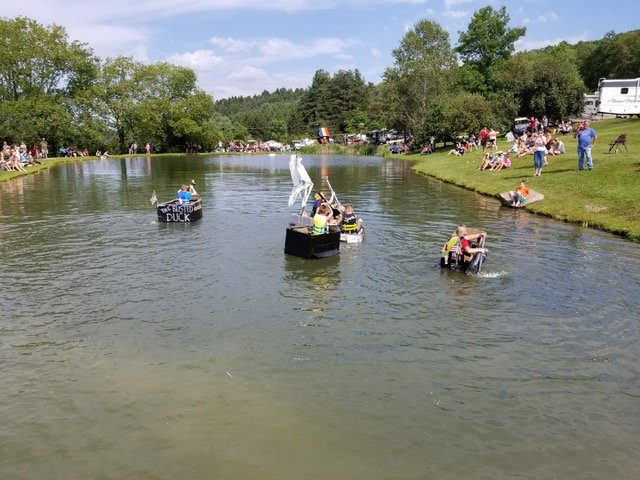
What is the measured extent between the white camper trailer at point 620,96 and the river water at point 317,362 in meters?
47.4

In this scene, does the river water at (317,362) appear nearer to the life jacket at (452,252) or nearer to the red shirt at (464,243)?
the life jacket at (452,252)

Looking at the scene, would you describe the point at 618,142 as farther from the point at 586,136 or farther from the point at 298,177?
the point at 298,177

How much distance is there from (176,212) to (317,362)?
563 inches

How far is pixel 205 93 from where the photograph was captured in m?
106

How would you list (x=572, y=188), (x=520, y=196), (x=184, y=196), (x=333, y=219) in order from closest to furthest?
(x=333, y=219)
(x=184, y=196)
(x=520, y=196)
(x=572, y=188)

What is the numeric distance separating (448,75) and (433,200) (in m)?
58.9

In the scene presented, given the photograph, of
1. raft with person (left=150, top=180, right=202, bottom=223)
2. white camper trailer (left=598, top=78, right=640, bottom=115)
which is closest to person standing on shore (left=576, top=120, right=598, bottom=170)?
raft with person (left=150, top=180, right=202, bottom=223)

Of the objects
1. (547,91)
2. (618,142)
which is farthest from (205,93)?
(618,142)

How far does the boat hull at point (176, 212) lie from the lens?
71.2 ft

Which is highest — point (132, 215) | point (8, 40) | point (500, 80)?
point (8, 40)

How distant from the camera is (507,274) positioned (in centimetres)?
1439

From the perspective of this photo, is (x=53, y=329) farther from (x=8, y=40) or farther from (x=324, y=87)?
(x=324, y=87)

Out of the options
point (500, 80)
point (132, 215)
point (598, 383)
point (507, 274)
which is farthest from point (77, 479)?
point (500, 80)

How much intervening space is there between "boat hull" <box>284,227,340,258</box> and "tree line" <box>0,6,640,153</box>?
50.3 metres
